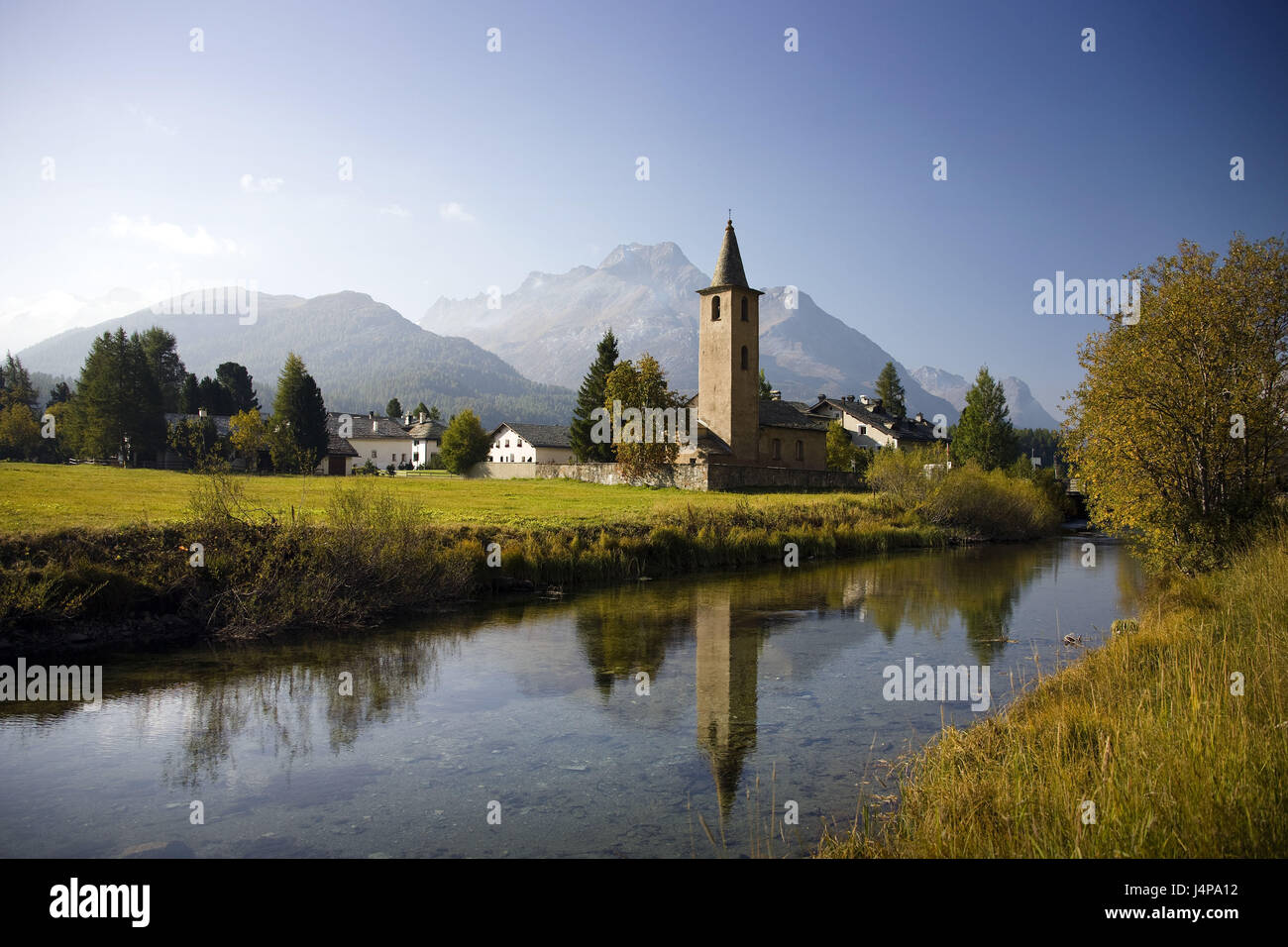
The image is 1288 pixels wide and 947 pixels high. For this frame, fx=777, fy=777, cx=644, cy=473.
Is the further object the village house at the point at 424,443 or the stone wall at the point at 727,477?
the village house at the point at 424,443

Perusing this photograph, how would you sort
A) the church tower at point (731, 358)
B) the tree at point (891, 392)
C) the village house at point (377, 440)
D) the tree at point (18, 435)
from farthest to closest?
the village house at point (377, 440) < the tree at point (891, 392) < the tree at point (18, 435) < the church tower at point (731, 358)

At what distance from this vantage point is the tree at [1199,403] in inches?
741

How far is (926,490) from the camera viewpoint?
147 ft

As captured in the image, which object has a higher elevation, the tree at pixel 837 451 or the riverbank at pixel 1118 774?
the tree at pixel 837 451

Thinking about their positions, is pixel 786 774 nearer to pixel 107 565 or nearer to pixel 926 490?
pixel 107 565

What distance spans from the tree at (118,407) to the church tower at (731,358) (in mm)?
50352

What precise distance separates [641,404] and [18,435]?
55.6m

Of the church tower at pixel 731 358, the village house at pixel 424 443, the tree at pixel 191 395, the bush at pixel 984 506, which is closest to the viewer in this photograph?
the bush at pixel 984 506

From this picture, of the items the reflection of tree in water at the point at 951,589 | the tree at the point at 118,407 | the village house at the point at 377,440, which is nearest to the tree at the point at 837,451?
the reflection of tree in water at the point at 951,589

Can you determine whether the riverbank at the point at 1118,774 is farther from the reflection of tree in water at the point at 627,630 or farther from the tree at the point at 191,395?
the tree at the point at 191,395

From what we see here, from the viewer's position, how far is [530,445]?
9475 cm

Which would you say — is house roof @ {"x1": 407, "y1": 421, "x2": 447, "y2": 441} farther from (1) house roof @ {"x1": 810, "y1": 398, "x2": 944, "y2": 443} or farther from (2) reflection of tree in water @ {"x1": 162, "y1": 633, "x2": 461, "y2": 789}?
(2) reflection of tree in water @ {"x1": 162, "y1": 633, "x2": 461, "y2": 789}
